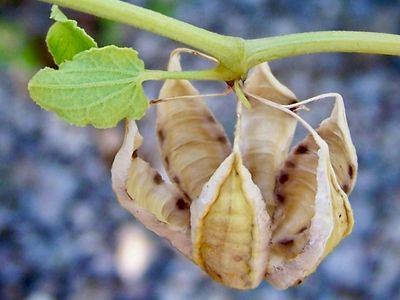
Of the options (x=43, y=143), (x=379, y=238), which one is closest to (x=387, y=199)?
(x=379, y=238)

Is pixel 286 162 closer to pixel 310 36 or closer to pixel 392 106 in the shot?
pixel 310 36

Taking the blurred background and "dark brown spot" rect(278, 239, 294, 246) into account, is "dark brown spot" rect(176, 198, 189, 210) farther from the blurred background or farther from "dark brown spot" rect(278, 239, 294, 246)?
the blurred background

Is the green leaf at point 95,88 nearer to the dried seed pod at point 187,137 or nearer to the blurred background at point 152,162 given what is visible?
the dried seed pod at point 187,137

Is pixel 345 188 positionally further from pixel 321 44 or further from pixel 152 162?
pixel 152 162

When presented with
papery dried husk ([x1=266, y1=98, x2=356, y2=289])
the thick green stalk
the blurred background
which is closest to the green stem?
Answer: the thick green stalk

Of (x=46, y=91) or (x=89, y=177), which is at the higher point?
(x=46, y=91)

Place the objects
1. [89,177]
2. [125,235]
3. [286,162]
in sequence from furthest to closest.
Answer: [89,177] < [125,235] < [286,162]
